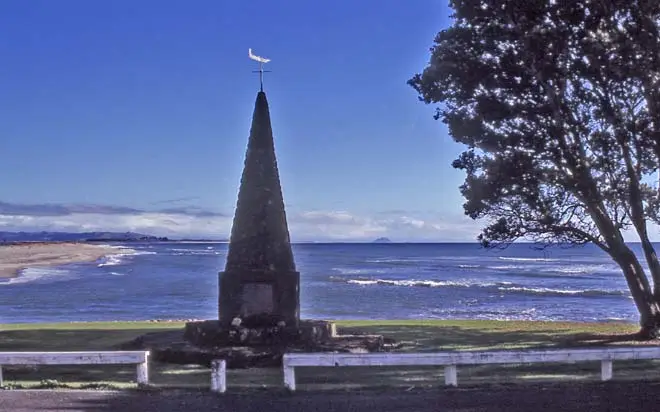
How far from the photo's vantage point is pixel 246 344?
1357 cm

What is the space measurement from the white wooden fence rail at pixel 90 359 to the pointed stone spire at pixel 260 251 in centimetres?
378

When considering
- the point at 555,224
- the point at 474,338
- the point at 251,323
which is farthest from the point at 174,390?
the point at 555,224

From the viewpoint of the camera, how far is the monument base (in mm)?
12727

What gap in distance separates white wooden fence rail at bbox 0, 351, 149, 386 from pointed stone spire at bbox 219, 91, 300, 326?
3776 mm

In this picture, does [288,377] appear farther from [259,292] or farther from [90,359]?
[259,292]

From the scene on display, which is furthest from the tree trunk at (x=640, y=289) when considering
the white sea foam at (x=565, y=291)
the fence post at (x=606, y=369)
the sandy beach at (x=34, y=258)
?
the sandy beach at (x=34, y=258)

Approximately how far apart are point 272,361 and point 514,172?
7053 millimetres

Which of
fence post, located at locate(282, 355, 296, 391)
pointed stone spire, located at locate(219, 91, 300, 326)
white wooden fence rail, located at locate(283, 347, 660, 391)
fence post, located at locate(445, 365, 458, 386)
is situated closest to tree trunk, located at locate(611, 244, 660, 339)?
white wooden fence rail, located at locate(283, 347, 660, 391)

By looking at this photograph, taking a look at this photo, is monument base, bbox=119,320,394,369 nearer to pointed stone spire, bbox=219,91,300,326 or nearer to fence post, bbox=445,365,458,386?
pointed stone spire, bbox=219,91,300,326

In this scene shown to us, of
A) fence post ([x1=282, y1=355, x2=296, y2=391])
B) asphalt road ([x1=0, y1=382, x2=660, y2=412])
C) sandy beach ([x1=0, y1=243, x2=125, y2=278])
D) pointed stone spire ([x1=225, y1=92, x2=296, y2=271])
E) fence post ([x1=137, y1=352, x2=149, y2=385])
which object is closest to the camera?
asphalt road ([x1=0, y1=382, x2=660, y2=412])

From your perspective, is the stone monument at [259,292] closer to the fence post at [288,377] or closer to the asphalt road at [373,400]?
the fence post at [288,377]

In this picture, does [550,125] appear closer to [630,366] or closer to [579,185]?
[579,185]

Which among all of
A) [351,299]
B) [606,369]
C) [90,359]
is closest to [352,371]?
[606,369]

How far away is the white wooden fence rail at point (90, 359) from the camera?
10.1m
